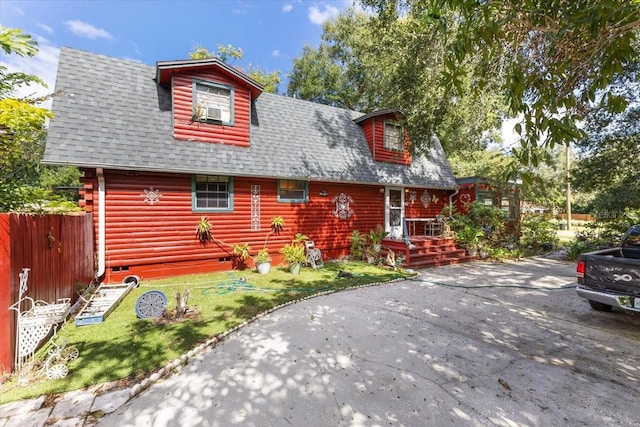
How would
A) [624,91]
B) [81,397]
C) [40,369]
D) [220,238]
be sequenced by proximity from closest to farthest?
[81,397] → [40,369] → [220,238] → [624,91]

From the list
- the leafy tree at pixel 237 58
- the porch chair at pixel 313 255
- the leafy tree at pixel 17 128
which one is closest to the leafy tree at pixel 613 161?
the porch chair at pixel 313 255

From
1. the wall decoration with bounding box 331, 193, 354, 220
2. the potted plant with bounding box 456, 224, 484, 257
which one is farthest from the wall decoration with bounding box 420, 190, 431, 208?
the wall decoration with bounding box 331, 193, 354, 220

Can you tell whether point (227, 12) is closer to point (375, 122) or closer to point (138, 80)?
point (138, 80)

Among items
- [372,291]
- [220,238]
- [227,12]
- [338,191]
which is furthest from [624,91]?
[227,12]

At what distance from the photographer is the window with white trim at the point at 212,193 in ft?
27.2

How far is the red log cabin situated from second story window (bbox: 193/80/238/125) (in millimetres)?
31

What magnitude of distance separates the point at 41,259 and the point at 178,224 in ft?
12.6

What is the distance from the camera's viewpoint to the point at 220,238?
8.59 metres

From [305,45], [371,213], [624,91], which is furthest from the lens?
[305,45]

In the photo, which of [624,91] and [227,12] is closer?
[624,91]

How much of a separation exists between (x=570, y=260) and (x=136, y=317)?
1447 cm

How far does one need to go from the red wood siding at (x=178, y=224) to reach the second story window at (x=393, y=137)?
143 inches

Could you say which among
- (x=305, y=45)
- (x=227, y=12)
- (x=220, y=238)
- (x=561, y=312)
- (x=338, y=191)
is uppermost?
(x=305, y=45)

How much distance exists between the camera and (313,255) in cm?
941
